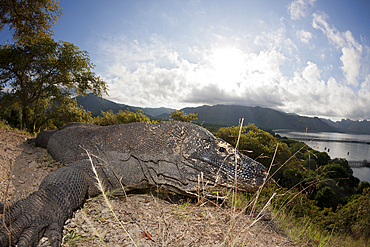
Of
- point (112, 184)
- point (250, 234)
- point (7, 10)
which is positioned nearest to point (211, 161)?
point (250, 234)

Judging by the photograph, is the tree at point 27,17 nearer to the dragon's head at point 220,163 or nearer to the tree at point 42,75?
the tree at point 42,75

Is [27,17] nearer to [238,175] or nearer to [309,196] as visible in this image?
[238,175]

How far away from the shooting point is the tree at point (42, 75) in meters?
10.6

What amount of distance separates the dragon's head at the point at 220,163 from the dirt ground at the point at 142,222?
0.51 meters

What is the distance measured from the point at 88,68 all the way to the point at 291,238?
1383 cm

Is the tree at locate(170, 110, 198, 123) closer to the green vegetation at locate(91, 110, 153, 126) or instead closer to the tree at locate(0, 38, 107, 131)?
the green vegetation at locate(91, 110, 153, 126)

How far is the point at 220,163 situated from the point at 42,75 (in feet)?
43.9

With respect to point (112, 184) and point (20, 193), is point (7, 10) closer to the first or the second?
point (20, 193)

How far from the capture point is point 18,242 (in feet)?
6.10

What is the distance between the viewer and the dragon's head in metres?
2.94

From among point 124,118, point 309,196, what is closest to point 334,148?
point 309,196

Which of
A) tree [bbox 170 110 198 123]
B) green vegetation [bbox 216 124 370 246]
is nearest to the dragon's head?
green vegetation [bbox 216 124 370 246]

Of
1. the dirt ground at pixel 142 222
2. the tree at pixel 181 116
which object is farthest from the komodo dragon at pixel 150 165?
the tree at pixel 181 116

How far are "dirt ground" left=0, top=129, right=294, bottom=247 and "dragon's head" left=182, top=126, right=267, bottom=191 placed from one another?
0.51 metres
